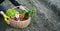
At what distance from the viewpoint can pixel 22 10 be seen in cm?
193

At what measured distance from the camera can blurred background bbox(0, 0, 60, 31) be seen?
6.24 ft

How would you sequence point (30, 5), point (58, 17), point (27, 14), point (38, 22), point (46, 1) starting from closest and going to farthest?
1. point (27, 14)
2. point (38, 22)
3. point (58, 17)
4. point (30, 5)
5. point (46, 1)

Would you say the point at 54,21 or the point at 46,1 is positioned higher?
the point at 46,1

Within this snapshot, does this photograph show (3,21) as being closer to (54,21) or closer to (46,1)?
(54,21)

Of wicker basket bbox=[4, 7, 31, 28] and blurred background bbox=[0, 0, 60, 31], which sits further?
blurred background bbox=[0, 0, 60, 31]

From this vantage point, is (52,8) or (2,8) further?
(52,8)

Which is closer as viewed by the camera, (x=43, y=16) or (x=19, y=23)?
(x=19, y=23)

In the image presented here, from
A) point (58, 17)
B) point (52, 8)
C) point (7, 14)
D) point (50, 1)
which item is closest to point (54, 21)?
point (58, 17)

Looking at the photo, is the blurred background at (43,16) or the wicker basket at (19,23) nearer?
the wicker basket at (19,23)

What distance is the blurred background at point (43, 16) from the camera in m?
1.90

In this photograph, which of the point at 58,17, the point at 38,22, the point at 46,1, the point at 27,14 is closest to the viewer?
the point at 27,14

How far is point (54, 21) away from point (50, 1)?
0.47 m

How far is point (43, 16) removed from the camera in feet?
6.93

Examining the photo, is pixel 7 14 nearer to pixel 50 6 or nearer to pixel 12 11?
pixel 12 11
